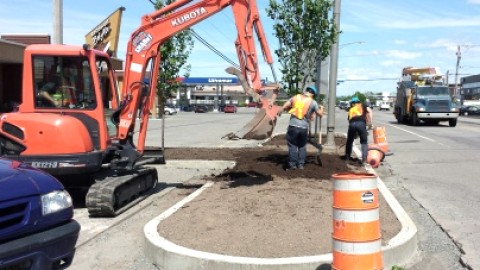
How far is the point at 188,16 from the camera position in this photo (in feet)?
31.3

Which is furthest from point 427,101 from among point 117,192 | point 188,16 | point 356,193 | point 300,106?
point 356,193

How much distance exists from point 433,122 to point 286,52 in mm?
27084

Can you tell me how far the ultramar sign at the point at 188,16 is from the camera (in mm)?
9523

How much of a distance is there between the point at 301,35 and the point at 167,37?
3957 millimetres

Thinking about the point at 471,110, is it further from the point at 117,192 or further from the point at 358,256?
the point at 358,256

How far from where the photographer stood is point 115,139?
9.25 metres

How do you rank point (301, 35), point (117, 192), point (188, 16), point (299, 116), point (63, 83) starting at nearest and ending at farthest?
point (117, 192) < point (63, 83) < point (188, 16) < point (299, 116) < point (301, 35)

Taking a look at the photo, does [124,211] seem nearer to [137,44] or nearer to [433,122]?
[137,44]

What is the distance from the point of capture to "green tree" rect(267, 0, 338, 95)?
12.3 metres

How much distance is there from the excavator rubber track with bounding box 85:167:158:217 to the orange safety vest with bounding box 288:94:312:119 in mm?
3072

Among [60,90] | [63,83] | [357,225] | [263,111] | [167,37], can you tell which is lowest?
[357,225]

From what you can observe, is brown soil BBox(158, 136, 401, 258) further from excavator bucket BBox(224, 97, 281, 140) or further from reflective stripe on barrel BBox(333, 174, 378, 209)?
reflective stripe on barrel BBox(333, 174, 378, 209)

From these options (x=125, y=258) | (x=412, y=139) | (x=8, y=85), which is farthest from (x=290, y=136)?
(x=8, y=85)

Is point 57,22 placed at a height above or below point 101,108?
above
